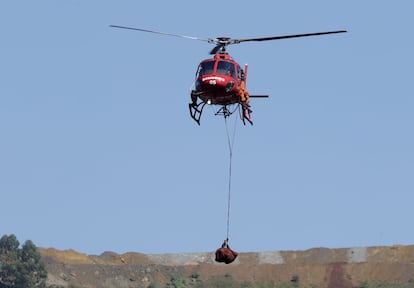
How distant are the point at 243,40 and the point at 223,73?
2134 mm

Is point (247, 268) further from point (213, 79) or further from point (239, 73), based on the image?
point (213, 79)

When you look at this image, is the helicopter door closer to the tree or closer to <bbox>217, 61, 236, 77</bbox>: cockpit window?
<bbox>217, 61, 236, 77</bbox>: cockpit window

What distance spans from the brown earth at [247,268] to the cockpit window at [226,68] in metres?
62.5

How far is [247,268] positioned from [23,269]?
69.9 feet

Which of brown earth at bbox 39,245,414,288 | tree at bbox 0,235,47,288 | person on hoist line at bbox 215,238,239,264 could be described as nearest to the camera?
person on hoist line at bbox 215,238,239,264

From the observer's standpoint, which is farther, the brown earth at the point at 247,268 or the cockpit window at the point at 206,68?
the brown earth at the point at 247,268

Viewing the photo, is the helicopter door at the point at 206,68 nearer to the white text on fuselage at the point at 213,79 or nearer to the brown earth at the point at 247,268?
the white text on fuselage at the point at 213,79

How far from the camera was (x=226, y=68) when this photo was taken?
242 ft

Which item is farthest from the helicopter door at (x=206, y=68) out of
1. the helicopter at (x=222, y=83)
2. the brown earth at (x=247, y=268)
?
the brown earth at (x=247, y=268)

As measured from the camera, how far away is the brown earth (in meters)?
139

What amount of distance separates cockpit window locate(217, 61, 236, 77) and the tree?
66810 mm

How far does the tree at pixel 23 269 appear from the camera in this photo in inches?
5408

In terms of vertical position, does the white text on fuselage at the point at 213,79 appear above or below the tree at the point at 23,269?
below

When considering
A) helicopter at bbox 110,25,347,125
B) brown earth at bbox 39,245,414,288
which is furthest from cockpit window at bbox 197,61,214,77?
brown earth at bbox 39,245,414,288
